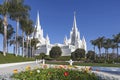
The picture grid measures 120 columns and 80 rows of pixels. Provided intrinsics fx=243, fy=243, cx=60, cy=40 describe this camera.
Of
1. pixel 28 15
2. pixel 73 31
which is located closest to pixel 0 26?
pixel 28 15

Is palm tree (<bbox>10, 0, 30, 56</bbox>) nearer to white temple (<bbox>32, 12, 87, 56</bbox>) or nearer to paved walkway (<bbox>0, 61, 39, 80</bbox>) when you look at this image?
paved walkway (<bbox>0, 61, 39, 80</bbox>)

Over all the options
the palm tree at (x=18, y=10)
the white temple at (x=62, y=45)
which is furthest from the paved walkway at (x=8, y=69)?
the white temple at (x=62, y=45)

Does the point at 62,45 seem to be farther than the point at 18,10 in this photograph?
Yes

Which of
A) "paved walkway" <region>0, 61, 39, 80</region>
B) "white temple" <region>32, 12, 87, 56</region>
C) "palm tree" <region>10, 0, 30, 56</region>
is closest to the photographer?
"paved walkway" <region>0, 61, 39, 80</region>

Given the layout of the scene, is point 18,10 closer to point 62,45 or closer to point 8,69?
point 8,69

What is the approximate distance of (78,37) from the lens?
188 metres

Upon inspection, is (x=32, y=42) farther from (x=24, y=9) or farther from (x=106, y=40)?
(x=24, y=9)

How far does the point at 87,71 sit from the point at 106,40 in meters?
104

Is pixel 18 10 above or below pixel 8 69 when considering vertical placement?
above

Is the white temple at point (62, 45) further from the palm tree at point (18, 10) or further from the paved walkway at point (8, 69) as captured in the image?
the paved walkway at point (8, 69)

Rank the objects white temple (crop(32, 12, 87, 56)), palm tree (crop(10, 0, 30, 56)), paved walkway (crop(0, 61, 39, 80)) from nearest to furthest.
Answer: paved walkway (crop(0, 61, 39, 80)) < palm tree (crop(10, 0, 30, 56)) < white temple (crop(32, 12, 87, 56))

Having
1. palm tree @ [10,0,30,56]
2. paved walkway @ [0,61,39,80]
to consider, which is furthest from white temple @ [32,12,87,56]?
paved walkway @ [0,61,39,80]

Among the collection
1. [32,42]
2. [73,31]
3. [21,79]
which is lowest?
[21,79]

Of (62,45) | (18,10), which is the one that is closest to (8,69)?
(18,10)
